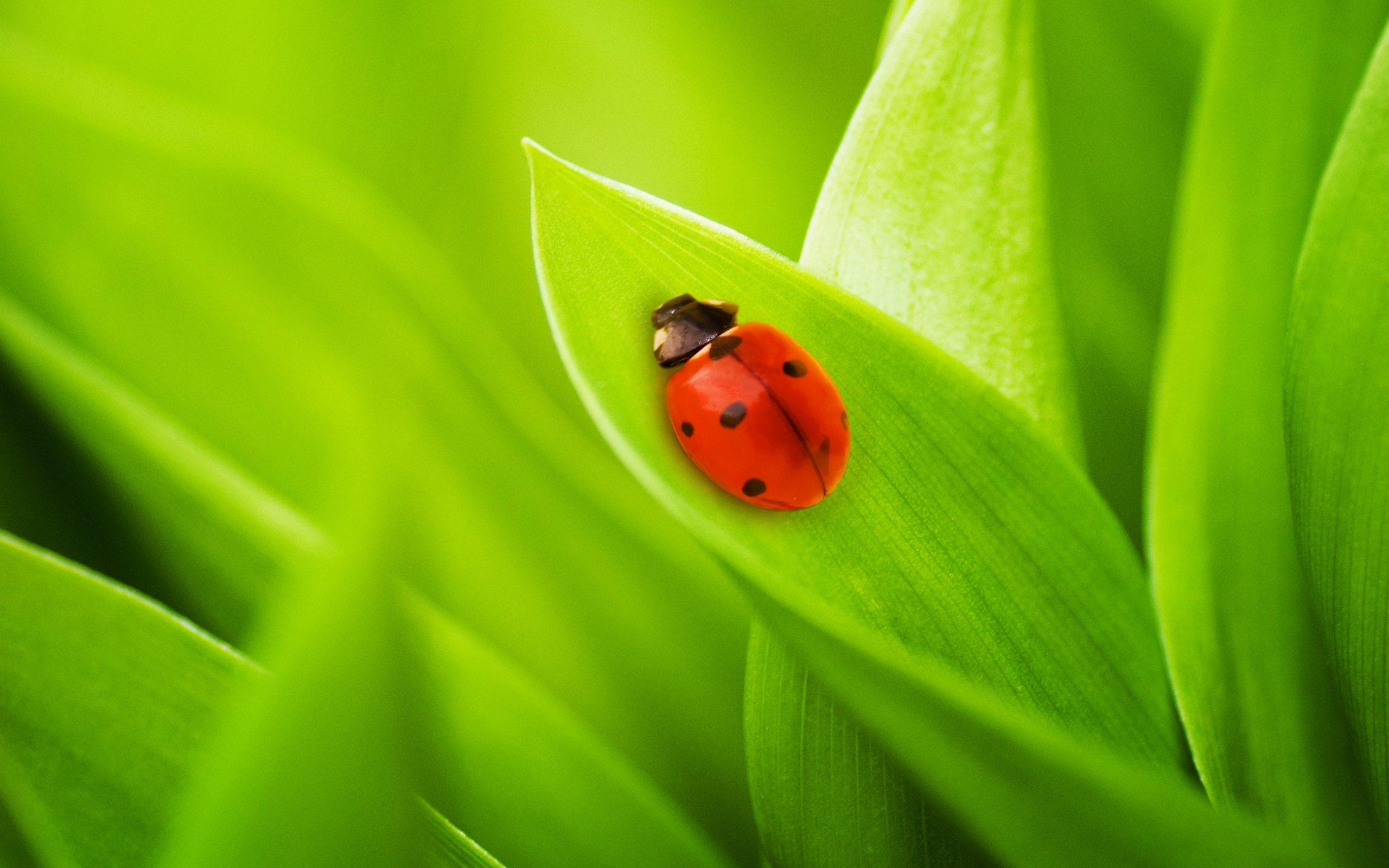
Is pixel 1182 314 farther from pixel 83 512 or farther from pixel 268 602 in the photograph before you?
pixel 83 512

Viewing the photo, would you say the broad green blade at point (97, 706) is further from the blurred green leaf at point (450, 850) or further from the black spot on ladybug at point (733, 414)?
the black spot on ladybug at point (733, 414)

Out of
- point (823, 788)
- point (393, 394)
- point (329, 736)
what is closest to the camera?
point (329, 736)

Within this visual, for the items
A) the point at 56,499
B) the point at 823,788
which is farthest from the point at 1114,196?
the point at 56,499

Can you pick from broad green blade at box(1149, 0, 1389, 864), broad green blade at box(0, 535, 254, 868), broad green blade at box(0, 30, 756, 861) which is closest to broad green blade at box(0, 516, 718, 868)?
broad green blade at box(0, 535, 254, 868)

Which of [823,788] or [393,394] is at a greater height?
[393,394]

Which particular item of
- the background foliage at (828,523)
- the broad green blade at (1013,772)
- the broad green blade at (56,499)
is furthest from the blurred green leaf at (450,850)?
the broad green blade at (56,499)

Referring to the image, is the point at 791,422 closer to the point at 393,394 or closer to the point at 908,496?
the point at 908,496

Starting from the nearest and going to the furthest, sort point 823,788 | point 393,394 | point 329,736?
point 329,736 → point 823,788 → point 393,394

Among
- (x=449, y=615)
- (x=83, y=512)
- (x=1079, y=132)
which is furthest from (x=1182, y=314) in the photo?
(x=83, y=512)
